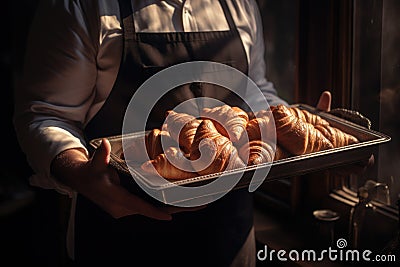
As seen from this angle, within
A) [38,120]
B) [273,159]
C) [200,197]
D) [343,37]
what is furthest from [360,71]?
[38,120]

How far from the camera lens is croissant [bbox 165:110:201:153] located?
1.07 metres

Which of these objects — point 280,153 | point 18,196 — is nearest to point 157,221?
point 280,153

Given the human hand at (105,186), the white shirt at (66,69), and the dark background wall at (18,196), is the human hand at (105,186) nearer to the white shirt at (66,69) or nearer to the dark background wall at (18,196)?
the white shirt at (66,69)

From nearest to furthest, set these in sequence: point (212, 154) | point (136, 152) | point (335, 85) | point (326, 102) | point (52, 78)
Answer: point (212, 154) < point (136, 152) < point (52, 78) < point (326, 102) < point (335, 85)

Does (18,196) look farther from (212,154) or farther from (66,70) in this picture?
(212,154)

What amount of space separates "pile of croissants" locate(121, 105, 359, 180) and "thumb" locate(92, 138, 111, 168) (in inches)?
2.6

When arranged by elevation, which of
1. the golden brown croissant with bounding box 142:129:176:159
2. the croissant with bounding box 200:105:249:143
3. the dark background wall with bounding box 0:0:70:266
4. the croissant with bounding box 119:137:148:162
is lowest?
the dark background wall with bounding box 0:0:70:266

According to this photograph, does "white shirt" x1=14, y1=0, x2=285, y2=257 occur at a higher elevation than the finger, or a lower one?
higher

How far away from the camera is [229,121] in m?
1.11

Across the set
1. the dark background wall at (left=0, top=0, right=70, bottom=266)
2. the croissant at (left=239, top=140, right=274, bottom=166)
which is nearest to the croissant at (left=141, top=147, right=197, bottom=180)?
the croissant at (left=239, top=140, right=274, bottom=166)

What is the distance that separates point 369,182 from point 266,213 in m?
0.42

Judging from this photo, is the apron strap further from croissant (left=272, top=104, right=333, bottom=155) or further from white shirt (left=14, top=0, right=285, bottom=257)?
croissant (left=272, top=104, right=333, bottom=155)

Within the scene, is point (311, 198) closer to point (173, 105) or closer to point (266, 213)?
point (266, 213)

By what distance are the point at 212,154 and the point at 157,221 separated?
0.33 m
